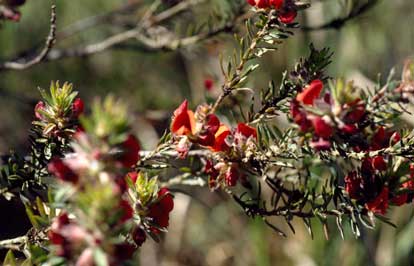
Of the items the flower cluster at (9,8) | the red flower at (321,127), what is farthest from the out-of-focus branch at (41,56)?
the red flower at (321,127)

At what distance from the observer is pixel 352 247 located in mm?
1429

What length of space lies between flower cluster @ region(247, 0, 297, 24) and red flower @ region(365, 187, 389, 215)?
0.65 ft

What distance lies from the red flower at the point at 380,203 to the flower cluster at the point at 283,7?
20 centimetres

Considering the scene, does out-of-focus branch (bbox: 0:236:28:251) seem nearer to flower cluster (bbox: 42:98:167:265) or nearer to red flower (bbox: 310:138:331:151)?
flower cluster (bbox: 42:98:167:265)

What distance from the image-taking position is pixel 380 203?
0.57 meters

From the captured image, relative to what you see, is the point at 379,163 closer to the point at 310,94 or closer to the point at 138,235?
the point at 310,94

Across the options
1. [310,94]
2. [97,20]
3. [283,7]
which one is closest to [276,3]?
[283,7]

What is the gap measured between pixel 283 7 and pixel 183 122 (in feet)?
0.51

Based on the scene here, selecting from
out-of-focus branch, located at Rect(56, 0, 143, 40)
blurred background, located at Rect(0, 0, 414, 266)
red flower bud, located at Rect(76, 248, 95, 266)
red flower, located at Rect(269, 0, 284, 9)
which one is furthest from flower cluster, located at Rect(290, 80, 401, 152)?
out-of-focus branch, located at Rect(56, 0, 143, 40)

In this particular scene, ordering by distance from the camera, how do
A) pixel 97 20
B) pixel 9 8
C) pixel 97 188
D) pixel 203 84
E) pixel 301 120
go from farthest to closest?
pixel 203 84 < pixel 97 20 < pixel 9 8 < pixel 301 120 < pixel 97 188

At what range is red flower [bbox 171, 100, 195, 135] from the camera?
0.58 m

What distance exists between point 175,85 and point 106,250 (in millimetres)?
1867

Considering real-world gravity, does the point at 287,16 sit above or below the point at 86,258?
above

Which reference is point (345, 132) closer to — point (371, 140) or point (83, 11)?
point (371, 140)
